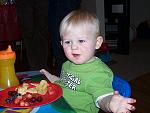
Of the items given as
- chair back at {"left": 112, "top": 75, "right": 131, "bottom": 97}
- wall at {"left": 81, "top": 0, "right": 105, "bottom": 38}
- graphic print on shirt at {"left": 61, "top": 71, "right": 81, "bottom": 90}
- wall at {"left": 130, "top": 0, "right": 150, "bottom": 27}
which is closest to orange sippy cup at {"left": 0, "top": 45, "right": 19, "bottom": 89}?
graphic print on shirt at {"left": 61, "top": 71, "right": 81, "bottom": 90}

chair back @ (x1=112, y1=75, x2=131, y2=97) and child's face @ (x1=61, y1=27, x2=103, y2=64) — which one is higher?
child's face @ (x1=61, y1=27, x2=103, y2=64)

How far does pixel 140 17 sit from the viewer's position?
4.99m

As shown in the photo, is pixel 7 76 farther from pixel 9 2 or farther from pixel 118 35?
pixel 118 35

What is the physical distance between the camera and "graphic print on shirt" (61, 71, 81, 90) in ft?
3.18

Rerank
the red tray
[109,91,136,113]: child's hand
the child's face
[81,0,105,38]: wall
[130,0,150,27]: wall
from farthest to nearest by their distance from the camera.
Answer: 1. [130,0,150,27]: wall
2. [81,0,105,38]: wall
3. the child's face
4. the red tray
5. [109,91,136,113]: child's hand

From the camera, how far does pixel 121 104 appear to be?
716mm

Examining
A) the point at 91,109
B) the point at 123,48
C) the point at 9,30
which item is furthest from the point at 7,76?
the point at 123,48

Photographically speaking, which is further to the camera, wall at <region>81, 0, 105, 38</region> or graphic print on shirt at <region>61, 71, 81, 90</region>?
wall at <region>81, 0, 105, 38</region>

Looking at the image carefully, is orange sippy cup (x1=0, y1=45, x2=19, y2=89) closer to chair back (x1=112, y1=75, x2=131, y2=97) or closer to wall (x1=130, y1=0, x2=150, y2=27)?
chair back (x1=112, y1=75, x2=131, y2=97)

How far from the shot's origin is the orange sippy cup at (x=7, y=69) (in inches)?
38.7

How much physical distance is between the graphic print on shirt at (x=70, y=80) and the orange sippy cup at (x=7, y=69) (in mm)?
166

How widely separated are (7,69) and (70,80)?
0.21 m

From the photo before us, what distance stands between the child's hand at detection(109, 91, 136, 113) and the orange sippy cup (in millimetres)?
401

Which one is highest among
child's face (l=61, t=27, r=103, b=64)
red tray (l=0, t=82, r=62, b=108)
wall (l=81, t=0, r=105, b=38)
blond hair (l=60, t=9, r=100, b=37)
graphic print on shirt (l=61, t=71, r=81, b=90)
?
wall (l=81, t=0, r=105, b=38)
